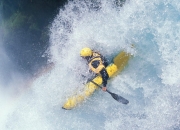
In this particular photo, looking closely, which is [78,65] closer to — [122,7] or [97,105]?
[97,105]

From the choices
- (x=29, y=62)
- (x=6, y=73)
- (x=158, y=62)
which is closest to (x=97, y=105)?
(x=158, y=62)

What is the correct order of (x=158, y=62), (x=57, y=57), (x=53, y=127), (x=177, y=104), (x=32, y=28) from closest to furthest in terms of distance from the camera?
(x=177, y=104) → (x=158, y=62) → (x=53, y=127) → (x=57, y=57) → (x=32, y=28)

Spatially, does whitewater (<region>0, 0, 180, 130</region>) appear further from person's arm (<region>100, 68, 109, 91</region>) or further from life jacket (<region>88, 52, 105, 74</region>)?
life jacket (<region>88, 52, 105, 74</region>)

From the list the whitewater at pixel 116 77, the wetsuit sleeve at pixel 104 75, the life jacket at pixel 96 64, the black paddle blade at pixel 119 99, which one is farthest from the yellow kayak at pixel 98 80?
the black paddle blade at pixel 119 99

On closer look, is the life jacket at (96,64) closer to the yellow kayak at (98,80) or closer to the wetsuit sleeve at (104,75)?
the wetsuit sleeve at (104,75)

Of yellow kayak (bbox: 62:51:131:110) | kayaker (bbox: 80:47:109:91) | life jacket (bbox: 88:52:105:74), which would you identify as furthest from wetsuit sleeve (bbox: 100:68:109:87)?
yellow kayak (bbox: 62:51:131:110)
